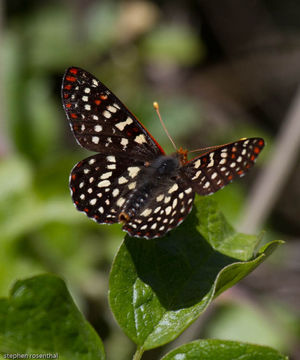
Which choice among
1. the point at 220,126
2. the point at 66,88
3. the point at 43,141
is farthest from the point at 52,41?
the point at 66,88

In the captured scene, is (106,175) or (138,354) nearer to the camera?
(138,354)

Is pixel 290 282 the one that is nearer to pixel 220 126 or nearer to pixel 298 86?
pixel 220 126

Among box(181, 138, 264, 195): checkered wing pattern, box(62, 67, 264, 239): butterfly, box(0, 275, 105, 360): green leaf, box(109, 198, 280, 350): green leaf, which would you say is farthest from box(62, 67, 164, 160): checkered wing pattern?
box(0, 275, 105, 360): green leaf

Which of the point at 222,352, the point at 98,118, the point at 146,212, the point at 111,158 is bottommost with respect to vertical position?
the point at 222,352

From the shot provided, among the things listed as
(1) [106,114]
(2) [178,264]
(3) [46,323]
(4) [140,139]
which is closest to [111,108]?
(1) [106,114]

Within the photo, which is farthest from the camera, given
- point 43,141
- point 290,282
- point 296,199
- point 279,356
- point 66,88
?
point 296,199

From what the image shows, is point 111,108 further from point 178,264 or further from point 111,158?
point 178,264
